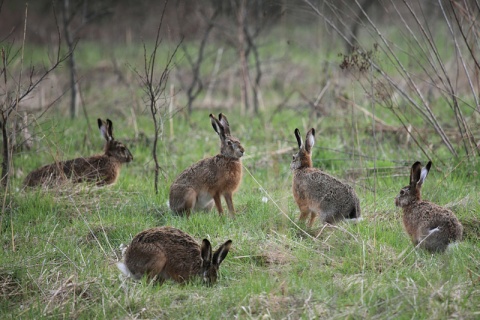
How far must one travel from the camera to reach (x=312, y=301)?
16.0 ft

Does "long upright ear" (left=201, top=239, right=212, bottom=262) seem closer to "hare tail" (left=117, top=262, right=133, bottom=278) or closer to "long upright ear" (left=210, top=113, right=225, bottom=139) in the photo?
"hare tail" (left=117, top=262, right=133, bottom=278)

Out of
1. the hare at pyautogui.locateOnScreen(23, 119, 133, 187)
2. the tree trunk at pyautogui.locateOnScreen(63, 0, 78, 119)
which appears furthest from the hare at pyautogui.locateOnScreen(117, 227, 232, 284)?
the tree trunk at pyautogui.locateOnScreen(63, 0, 78, 119)

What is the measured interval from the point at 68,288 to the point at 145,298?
64cm

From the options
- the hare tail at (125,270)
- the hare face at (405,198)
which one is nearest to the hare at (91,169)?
the hare tail at (125,270)

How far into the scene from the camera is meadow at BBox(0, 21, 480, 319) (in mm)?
4930

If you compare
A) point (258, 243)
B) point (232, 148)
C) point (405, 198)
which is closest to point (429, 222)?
point (405, 198)

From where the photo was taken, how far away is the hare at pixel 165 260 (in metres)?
5.55

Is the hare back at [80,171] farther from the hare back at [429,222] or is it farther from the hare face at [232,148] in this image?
the hare back at [429,222]

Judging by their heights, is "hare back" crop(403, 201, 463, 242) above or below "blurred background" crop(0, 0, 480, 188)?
below

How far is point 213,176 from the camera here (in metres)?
7.46

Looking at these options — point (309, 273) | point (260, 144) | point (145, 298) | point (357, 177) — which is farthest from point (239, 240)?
point (260, 144)

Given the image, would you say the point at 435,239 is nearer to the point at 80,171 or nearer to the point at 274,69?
the point at 80,171

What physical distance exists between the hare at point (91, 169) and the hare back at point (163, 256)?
2.26m

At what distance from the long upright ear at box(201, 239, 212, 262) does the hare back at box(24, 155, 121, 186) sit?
280cm
